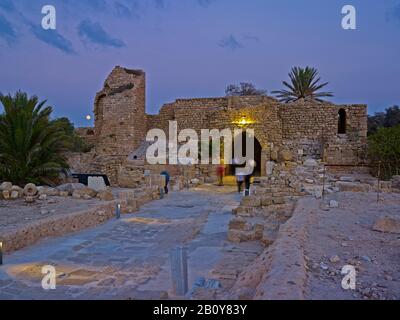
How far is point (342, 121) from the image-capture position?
21234 millimetres

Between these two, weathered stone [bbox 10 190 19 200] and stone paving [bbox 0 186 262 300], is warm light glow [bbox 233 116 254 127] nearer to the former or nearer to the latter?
stone paving [bbox 0 186 262 300]

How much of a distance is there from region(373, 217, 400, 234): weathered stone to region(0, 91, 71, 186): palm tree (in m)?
10.5

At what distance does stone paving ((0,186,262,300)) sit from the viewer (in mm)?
3941

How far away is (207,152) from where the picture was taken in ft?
61.6

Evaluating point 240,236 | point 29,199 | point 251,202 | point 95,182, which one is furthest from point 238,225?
point 95,182

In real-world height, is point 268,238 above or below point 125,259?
above

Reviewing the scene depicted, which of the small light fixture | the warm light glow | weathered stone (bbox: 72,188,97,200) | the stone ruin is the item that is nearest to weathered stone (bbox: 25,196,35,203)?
weathered stone (bbox: 72,188,97,200)

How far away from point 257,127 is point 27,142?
12.0 m

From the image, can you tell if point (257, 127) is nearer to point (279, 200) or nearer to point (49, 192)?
point (279, 200)

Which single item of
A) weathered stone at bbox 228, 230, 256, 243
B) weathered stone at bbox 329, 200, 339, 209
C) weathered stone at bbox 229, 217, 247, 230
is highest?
weathered stone at bbox 329, 200, 339, 209

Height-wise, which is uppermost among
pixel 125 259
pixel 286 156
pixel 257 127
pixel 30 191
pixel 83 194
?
pixel 257 127

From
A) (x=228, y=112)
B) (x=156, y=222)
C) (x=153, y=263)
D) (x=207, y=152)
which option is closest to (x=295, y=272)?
(x=153, y=263)

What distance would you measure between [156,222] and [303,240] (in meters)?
4.30

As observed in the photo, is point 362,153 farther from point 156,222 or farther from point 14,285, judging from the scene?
point 14,285
